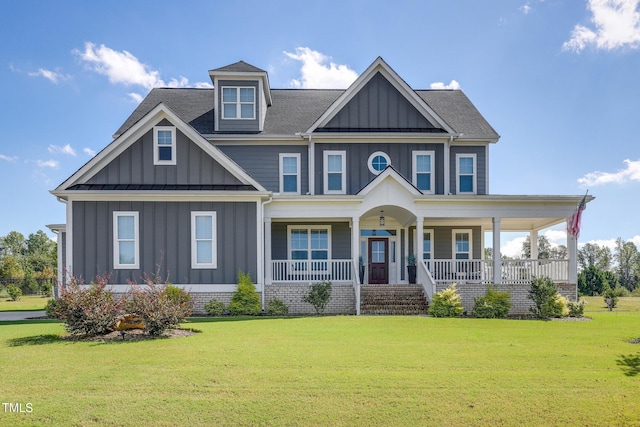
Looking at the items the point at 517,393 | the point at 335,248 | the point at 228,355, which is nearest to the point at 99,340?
the point at 228,355

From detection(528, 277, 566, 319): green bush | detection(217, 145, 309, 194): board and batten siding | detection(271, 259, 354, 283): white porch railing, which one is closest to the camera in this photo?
detection(528, 277, 566, 319): green bush

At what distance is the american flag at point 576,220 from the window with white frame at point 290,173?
38.2 feet

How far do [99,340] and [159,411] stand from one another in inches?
213

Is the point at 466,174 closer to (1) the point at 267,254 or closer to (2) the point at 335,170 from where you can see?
(2) the point at 335,170

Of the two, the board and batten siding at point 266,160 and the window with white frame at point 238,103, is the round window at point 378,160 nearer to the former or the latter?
the board and batten siding at point 266,160

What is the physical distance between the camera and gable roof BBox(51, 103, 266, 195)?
56.8 ft

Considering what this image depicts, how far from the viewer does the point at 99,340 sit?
35.6ft

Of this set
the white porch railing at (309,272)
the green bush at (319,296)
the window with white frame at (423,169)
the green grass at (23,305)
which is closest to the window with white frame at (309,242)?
the white porch railing at (309,272)

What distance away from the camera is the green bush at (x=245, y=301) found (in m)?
16.6

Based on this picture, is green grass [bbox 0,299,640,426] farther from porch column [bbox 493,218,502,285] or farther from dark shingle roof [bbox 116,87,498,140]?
dark shingle roof [bbox 116,87,498,140]

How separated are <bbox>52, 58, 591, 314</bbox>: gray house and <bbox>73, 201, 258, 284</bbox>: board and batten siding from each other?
38mm

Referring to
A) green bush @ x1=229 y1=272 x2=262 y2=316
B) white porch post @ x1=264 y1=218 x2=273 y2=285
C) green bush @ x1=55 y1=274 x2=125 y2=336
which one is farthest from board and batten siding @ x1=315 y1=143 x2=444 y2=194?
green bush @ x1=55 y1=274 x2=125 y2=336

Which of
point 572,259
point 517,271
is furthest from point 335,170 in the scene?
point 572,259

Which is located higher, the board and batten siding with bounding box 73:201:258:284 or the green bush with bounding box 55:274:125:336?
the board and batten siding with bounding box 73:201:258:284
